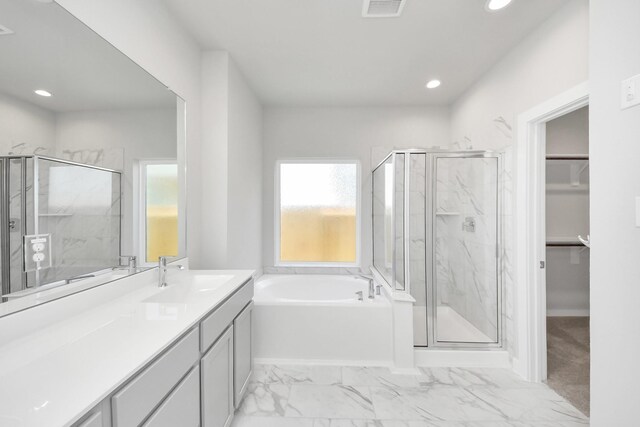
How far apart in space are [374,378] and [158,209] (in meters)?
2.00

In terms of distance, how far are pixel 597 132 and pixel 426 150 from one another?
1.28 meters

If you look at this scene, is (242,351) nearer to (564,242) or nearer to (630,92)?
(630,92)

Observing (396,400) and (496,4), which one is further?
(396,400)

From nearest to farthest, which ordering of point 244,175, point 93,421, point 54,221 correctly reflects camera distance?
point 93,421
point 54,221
point 244,175

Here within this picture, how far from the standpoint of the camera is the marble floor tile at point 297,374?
86.4 inches

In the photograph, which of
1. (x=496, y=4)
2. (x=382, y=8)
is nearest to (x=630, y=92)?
(x=496, y=4)

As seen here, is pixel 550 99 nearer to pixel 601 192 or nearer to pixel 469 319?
pixel 601 192

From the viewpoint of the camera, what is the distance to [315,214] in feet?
12.4

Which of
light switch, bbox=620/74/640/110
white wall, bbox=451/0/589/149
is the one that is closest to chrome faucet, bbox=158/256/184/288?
light switch, bbox=620/74/640/110

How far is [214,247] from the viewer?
239cm

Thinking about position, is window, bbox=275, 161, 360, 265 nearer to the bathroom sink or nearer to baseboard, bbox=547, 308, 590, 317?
the bathroom sink

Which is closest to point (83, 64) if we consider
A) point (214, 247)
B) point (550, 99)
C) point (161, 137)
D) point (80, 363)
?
point (161, 137)

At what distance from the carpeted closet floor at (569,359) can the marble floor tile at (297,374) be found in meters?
1.62

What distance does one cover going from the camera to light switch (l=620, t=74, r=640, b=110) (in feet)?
3.86
